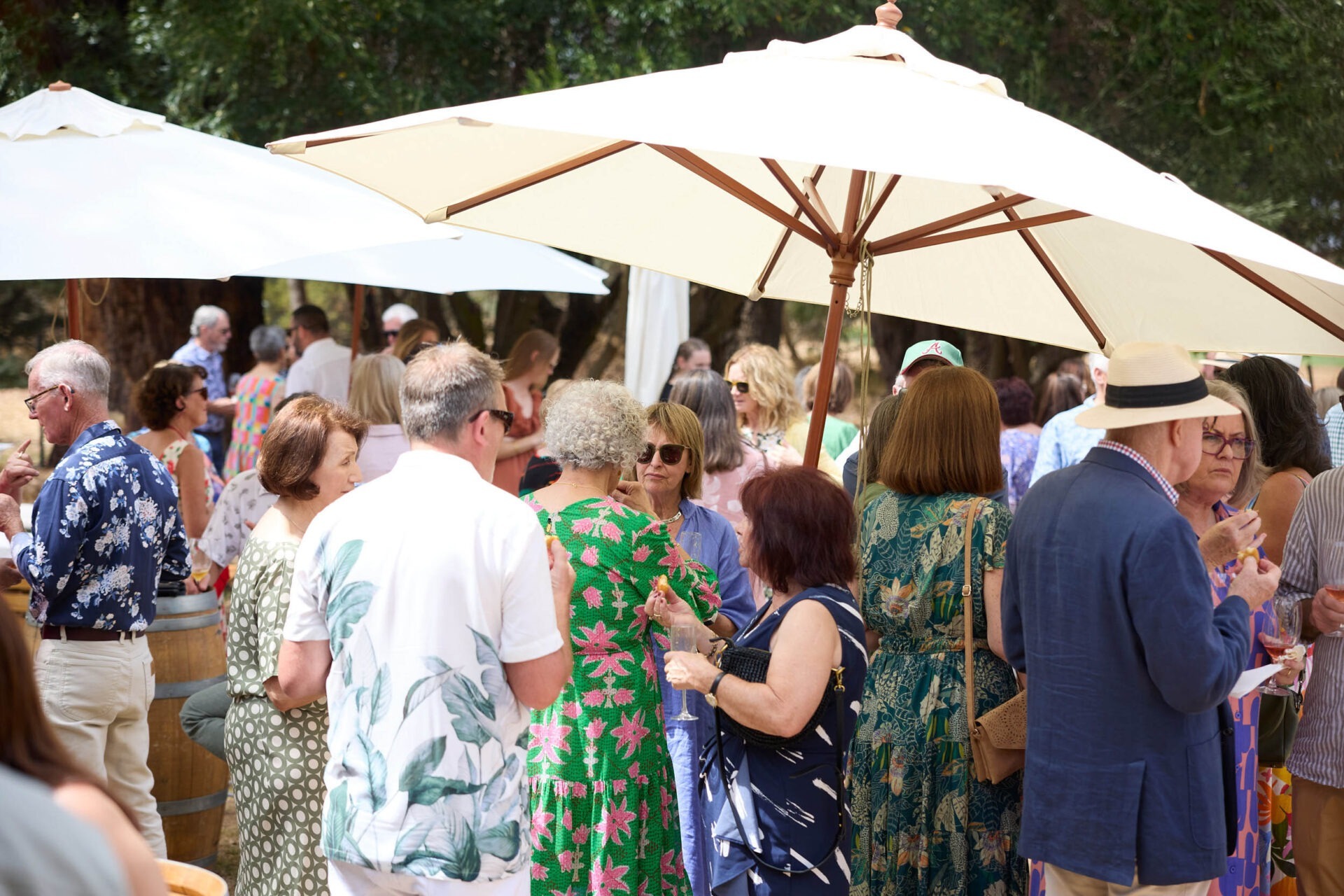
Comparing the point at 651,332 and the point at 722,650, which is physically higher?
the point at 651,332

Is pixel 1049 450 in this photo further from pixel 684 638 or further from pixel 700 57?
pixel 700 57

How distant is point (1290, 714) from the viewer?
11.7ft

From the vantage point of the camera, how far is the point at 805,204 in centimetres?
361

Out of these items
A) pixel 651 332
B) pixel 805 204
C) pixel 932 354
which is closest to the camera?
pixel 805 204

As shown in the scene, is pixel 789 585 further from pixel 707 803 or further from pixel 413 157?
pixel 413 157

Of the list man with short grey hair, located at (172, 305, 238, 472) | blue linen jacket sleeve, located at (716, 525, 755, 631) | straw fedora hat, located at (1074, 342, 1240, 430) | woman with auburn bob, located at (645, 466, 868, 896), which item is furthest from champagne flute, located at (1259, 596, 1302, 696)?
man with short grey hair, located at (172, 305, 238, 472)

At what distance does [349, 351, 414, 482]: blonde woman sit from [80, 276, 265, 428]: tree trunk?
4.93m

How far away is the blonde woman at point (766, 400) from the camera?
5.64 metres

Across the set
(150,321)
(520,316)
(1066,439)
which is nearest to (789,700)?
(1066,439)

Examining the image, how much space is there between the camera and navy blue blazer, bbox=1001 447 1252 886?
8.32 feet

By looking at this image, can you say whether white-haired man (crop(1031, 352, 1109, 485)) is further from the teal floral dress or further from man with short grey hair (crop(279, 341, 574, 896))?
man with short grey hair (crop(279, 341, 574, 896))

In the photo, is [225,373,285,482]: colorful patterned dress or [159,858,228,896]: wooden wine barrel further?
[225,373,285,482]: colorful patterned dress

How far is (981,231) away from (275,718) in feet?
7.80

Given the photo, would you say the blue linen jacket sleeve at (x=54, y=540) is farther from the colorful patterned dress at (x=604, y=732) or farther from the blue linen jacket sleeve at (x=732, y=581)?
the blue linen jacket sleeve at (x=732, y=581)
